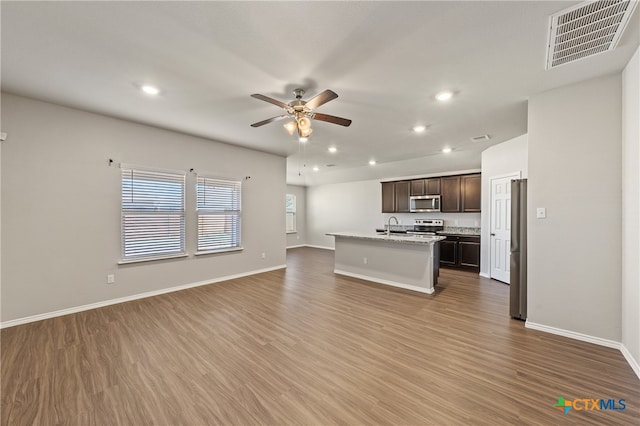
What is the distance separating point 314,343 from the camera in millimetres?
2693

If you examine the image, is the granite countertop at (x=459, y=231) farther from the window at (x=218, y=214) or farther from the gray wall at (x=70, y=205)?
the gray wall at (x=70, y=205)

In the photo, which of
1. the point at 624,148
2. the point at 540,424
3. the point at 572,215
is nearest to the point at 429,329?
the point at 540,424

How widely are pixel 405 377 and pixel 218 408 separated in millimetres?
1501

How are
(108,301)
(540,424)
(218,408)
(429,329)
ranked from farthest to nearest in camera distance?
(108,301)
(429,329)
(218,408)
(540,424)

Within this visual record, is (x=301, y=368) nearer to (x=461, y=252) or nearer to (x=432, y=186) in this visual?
(x=461, y=252)

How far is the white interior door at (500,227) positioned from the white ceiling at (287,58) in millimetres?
1535

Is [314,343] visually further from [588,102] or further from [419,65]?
[588,102]

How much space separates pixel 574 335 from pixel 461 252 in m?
3.44

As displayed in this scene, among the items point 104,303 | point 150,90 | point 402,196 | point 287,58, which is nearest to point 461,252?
point 402,196

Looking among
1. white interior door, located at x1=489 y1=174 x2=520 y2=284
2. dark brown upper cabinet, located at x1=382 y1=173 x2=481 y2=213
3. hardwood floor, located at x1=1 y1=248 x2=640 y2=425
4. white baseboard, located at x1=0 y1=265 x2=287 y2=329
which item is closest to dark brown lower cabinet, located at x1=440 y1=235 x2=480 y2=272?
white interior door, located at x1=489 y1=174 x2=520 y2=284

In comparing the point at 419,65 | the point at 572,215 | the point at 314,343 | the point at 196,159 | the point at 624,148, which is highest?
the point at 419,65

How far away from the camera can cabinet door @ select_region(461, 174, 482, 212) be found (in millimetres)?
6168

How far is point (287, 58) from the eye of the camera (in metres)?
2.29

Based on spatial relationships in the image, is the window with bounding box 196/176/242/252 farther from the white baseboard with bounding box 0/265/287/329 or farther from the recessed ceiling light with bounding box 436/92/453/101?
the recessed ceiling light with bounding box 436/92/453/101
